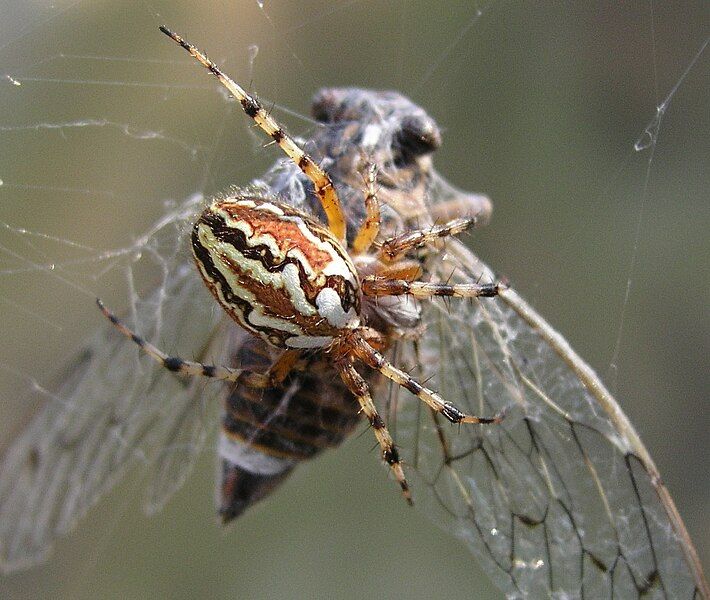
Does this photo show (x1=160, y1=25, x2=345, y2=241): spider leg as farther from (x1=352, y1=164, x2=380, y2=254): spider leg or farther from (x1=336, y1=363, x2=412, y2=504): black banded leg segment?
(x1=336, y1=363, x2=412, y2=504): black banded leg segment

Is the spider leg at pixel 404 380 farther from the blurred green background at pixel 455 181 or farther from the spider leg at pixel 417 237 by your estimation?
the blurred green background at pixel 455 181

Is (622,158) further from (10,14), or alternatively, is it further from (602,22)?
(10,14)

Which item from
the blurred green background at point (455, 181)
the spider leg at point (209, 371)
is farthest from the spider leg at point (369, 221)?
the blurred green background at point (455, 181)

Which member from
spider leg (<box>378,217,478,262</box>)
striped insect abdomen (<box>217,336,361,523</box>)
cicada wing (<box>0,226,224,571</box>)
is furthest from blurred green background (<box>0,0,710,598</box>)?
spider leg (<box>378,217,478,262</box>)

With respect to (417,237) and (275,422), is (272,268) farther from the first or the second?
(275,422)

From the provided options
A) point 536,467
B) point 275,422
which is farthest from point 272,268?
point 536,467

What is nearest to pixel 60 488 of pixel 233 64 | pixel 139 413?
pixel 139 413
